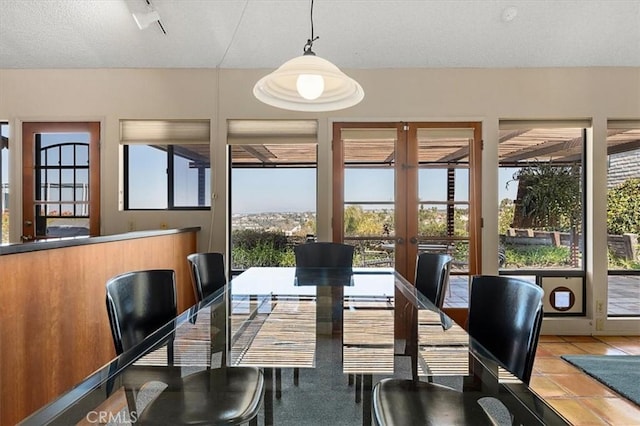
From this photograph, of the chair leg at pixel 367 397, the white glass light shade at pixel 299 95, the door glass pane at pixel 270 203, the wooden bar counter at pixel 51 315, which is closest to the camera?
the chair leg at pixel 367 397

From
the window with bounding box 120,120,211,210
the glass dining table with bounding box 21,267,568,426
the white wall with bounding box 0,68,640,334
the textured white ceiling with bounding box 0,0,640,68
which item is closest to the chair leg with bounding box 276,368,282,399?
the glass dining table with bounding box 21,267,568,426

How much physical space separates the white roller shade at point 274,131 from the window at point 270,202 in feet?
0.77

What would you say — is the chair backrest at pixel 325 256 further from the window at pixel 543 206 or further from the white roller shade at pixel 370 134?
the window at pixel 543 206

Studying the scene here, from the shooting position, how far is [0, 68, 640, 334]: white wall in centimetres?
366

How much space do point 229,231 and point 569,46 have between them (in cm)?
381

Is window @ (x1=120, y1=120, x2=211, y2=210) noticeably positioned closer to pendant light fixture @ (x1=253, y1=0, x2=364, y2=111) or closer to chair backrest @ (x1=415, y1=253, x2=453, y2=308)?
pendant light fixture @ (x1=253, y1=0, x2=364, y2=111)

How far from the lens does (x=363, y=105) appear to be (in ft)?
12.1

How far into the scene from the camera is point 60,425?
0.85 meters

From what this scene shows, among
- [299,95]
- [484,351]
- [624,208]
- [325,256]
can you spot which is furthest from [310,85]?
[624,208]

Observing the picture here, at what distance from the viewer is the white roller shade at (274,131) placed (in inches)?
147

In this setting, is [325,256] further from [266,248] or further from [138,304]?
[138,304]

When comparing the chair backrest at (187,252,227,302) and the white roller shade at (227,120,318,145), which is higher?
the white roller shade at (227,120,318,145)

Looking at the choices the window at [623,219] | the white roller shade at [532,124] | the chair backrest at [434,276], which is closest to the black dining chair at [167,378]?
the chair backrest at [434,276]

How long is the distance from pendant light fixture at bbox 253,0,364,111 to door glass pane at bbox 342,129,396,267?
5.73 ft
